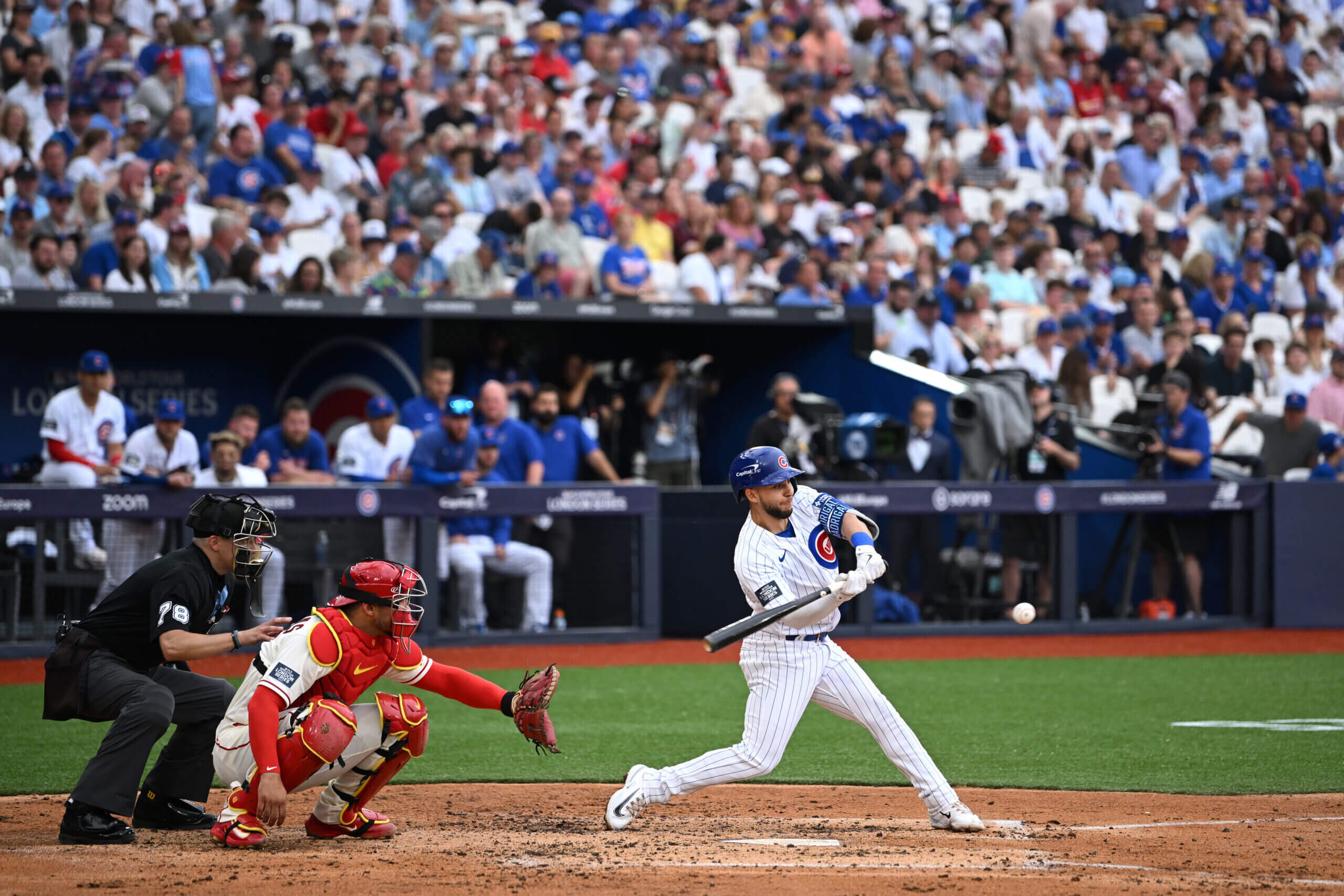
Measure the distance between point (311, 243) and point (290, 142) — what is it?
3.54ft

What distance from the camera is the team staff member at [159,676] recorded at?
5465 mm

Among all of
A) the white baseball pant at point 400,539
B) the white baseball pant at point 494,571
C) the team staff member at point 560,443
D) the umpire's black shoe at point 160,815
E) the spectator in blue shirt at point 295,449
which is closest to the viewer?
the umpire's black shoe at point 160,815

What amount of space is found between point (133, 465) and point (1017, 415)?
6.83m

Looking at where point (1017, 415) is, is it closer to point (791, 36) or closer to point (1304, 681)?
point (1304, 681)

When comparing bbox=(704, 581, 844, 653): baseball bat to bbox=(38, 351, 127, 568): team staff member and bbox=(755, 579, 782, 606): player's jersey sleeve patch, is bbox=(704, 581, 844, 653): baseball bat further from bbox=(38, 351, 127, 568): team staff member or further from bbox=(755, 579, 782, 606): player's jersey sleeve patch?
bbox=(38, 351, 127, 568): team staff member

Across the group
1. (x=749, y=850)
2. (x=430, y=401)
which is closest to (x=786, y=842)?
(x=749, y=850)

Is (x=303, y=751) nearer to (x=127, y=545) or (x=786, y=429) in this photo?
(x=127, y=545)

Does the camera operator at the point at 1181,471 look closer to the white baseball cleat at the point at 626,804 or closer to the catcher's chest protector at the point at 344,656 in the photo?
the white baseball cleat at the point at 626,804

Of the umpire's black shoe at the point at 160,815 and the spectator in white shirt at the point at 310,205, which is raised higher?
the spectator in white shirt at the point at 310,205

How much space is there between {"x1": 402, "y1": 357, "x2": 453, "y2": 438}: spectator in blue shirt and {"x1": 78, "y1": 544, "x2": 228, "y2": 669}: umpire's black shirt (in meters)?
6.07

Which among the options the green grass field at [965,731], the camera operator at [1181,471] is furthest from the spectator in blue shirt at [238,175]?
the camera operator at [1181,471]

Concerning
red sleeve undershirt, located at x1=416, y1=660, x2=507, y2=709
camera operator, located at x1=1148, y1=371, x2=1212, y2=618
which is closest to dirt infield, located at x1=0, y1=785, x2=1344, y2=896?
red sleeve undershirt, located at x1=416, y1=660, x2=507, y2=709

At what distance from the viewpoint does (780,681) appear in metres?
5.65

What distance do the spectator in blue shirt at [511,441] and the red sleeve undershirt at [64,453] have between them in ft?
9.50
